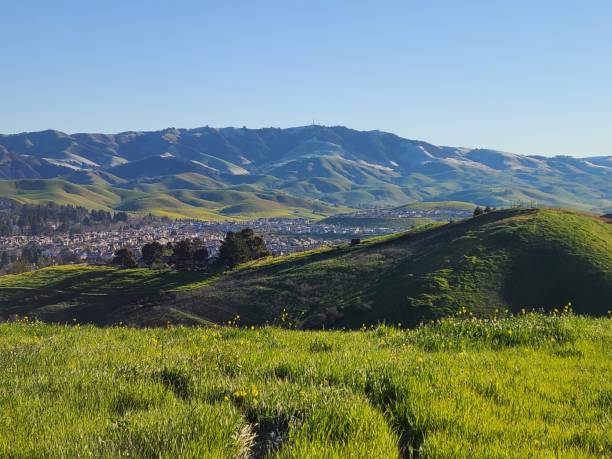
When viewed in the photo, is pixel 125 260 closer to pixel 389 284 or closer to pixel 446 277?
pixel 389 284

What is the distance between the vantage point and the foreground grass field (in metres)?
5.52

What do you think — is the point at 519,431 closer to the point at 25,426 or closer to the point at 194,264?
the point at 25,426

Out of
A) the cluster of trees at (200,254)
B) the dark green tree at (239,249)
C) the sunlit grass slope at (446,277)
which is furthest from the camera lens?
the cluster of trees at (200,254)

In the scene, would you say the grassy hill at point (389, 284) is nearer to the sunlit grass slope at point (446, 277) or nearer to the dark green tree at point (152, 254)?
the sunlit grass slope at point (446, 277)

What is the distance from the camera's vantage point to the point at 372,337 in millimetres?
13648

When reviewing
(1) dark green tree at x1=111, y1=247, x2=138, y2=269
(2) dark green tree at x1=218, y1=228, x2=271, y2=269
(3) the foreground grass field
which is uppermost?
(3) the foreground grass field

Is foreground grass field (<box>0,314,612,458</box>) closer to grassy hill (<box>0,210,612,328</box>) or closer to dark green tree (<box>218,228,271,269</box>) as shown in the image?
grassy hill (<box>0,210,612,328</box>)

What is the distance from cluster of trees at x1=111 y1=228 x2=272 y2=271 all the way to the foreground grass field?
127 m

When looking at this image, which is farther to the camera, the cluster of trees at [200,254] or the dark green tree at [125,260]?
the dark green tree at [125,260]

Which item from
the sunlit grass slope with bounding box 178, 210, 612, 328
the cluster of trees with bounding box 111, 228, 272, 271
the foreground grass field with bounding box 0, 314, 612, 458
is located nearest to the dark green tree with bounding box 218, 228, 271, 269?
the cluster of trees with bounding box 111, 228, 272, 271

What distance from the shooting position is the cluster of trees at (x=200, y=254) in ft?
449

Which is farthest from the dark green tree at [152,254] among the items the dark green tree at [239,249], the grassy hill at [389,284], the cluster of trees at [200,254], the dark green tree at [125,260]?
the dark green tree at [239,249]

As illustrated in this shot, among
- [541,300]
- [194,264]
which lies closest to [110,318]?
[194,264]

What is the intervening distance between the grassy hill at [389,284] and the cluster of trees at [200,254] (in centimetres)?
658
